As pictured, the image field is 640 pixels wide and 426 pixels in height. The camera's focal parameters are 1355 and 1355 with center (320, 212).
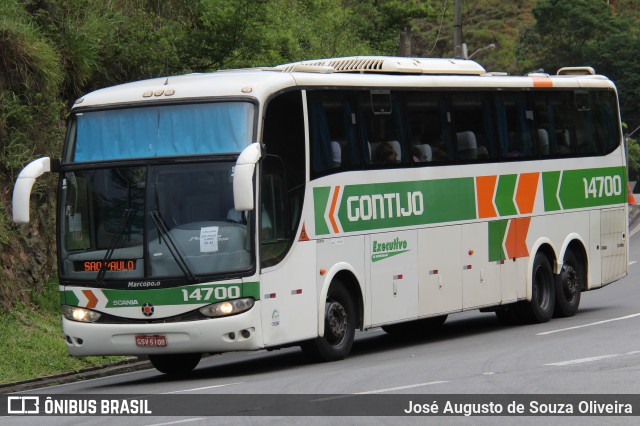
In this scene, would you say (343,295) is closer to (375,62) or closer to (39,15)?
(375,62)

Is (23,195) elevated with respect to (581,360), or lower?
elevated

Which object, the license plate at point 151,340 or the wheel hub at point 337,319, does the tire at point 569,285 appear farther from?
the license plate at point 151,340

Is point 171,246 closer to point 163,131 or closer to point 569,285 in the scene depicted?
point 163,131

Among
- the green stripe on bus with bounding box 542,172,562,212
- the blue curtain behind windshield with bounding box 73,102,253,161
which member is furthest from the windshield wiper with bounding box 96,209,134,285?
the green stripe on bus with bounding box 542,172,562,212

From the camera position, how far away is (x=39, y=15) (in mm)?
23188

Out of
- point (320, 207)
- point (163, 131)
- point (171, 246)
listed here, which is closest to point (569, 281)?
point (320, 207)

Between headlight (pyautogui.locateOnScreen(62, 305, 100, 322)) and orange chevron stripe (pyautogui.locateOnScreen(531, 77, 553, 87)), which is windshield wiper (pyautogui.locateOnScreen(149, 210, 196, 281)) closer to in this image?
headlight (pyautogui.locateOnScreen(62, 305, 100, 322))

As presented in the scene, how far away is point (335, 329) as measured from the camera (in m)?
16.2

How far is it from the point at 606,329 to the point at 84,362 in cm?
719

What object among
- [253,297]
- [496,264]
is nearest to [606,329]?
[496,264]

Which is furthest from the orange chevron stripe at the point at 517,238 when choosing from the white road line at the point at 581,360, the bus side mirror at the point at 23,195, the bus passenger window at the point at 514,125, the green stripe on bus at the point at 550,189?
the bus side mirror at the point at 23,195

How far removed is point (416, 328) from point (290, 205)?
6.10 metres

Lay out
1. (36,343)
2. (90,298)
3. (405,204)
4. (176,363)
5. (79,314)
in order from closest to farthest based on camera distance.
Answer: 1. (90,298)
2. (79,314)
3. (176,363)
4. (405,204)
5. (36,343)

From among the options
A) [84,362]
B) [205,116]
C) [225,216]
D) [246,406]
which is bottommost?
[84,362]
